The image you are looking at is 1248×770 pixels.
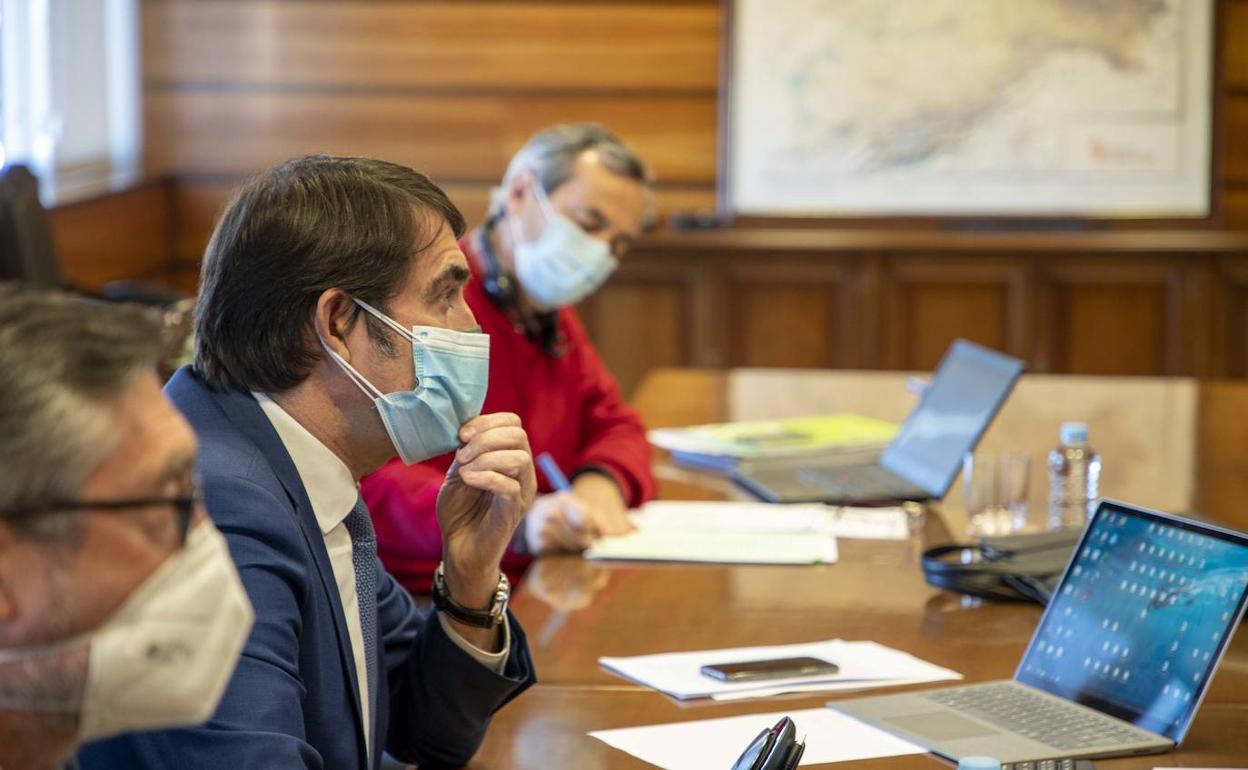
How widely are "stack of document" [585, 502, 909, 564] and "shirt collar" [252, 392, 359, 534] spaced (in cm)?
93

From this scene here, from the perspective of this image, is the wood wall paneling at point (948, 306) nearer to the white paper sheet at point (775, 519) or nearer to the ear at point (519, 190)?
the ear at point (519, 190)

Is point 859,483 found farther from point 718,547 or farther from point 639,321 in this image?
point 639,321

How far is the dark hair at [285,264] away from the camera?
5.00 feet

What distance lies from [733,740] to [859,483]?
131 centimetres

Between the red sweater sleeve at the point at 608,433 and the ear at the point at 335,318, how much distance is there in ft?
3.91

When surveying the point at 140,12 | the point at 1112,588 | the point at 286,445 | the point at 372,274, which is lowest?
the point at 1112,588

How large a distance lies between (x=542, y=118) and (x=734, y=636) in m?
4.14

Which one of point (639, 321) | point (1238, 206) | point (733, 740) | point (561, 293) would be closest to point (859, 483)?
point (561, 293)

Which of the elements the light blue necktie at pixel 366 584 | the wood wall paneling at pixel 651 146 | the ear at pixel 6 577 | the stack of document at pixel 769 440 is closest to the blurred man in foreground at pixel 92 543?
the ear at pixel 6 577

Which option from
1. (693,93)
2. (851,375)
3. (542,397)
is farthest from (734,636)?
(693,93)

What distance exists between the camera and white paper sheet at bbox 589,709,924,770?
5.30ft

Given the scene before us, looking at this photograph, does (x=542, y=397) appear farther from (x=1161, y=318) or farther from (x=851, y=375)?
(x=1161, y=318)

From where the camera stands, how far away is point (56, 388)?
3.00 ft

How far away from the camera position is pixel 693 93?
5938 millimetres
